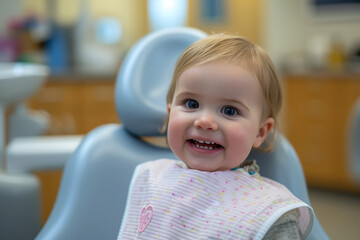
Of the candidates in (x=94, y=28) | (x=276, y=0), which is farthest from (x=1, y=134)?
(x=276, y=0)

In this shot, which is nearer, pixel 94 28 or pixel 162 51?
pixel 162 51

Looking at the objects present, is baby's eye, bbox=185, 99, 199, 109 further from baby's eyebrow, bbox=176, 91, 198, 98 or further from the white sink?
the white sink

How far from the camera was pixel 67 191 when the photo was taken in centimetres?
121

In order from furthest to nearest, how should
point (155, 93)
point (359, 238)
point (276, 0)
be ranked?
point (276, 0) → point (359, 238) → point (155, 93)

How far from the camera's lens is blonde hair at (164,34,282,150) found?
3.20 ft

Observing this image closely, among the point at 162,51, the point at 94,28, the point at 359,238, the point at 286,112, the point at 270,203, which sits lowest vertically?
the point at 359,238

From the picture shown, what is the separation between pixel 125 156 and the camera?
1267mm

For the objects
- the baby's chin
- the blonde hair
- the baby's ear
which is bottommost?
the baby's chin

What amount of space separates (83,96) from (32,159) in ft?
6.71

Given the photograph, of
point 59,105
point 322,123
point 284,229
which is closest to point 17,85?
point 284,229

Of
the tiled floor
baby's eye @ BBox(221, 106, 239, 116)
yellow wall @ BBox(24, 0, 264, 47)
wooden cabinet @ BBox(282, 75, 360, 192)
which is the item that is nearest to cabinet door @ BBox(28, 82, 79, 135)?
yellow wall @ BBox(24, 0, 264, 47)

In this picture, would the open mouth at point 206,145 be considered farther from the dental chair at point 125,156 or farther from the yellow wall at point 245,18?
the yellow wall at point 245,18

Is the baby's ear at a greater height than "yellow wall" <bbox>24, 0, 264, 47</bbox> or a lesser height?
greater

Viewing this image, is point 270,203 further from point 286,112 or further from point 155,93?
point 286,112
